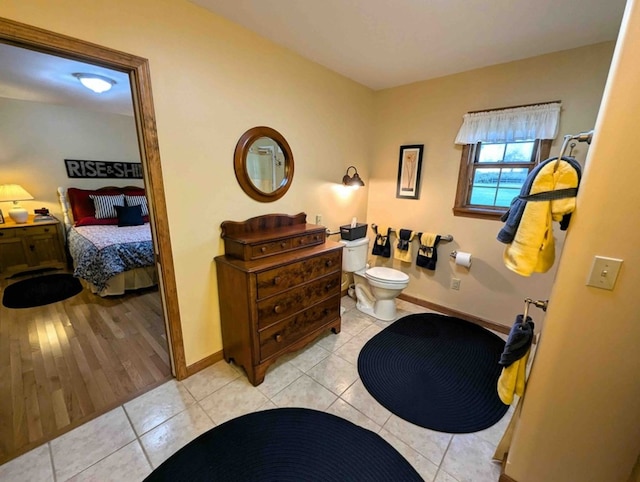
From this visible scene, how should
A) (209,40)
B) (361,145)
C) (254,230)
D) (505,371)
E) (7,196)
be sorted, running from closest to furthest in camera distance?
(505,371) → (209,40) → (254,230) → (361,145) → (7,196)

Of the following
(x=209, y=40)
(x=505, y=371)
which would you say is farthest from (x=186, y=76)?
(x=505, y=371)

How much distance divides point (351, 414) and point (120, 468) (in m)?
1.25

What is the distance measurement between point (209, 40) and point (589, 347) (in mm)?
2489

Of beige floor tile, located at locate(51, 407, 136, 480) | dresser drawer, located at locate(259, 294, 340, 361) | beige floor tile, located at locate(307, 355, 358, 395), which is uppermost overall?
dresser drawer, located at locate(259, 294, 340, 361)

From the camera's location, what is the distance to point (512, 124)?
222cm

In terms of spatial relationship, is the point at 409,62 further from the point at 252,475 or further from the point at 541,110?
the point at 252,475

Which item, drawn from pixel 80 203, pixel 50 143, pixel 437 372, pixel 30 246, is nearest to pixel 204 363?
pixel 437 372

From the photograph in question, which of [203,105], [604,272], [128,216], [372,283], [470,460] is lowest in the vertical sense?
[470,460]

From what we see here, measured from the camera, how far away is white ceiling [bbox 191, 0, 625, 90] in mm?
1537

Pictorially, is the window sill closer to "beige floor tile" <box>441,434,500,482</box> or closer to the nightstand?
"beige floor tile" <box>441,434,500,482</box>

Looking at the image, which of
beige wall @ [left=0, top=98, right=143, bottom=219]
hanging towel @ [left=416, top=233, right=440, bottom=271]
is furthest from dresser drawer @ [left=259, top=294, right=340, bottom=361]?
beige wall @ [left=0, top=98, right=143, bottom=219]

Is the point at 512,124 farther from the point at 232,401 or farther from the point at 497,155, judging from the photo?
the point at 232,401

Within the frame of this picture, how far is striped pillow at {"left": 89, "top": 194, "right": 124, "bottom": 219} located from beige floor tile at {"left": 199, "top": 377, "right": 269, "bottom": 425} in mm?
3787

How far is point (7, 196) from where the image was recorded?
3.43 meters
